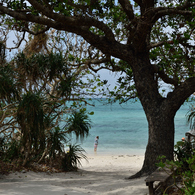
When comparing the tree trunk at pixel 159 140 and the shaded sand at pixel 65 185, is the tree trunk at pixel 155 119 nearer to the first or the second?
the tree trunk at pixel 159 140

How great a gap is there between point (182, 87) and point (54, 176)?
388 centimetres

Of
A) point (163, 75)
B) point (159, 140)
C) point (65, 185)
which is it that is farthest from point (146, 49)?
point (65, 185)

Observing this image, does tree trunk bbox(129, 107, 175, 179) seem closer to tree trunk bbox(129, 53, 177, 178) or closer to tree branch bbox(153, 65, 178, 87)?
tree trunk bbox(129, 53, 177, 178)

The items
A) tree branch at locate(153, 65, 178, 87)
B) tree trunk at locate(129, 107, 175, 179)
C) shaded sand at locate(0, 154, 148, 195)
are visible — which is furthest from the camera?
tree branch at locate(153, 65, 178, 87)

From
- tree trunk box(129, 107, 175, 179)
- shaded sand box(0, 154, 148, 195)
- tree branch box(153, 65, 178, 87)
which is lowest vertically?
shaded sand box(0, 154, 148, 195)

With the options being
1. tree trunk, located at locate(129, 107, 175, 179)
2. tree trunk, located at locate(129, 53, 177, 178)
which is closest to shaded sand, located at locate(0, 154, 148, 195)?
tree trunk, located at locate(129, 107, 175, 179)

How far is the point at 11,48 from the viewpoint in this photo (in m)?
8.60

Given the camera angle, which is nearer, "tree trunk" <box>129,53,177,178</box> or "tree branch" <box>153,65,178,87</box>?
"tree trunk" <box>129,53,177,178</box>

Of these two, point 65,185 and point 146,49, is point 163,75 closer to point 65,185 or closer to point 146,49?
point 146,49

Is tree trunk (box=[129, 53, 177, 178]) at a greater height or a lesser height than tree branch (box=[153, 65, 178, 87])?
lesser

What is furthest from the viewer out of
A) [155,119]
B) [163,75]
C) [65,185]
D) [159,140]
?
[163,75]

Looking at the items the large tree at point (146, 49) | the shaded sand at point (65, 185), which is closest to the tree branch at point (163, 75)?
the large tree at point (146, 49)

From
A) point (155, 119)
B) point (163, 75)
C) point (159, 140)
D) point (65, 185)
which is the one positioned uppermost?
point (163, 75)

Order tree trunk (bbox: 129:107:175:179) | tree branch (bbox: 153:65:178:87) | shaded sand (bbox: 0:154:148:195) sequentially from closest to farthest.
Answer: shaded sand (bbox: 0:154:148:195)
tree trunk (bbox: 129:107:175:179)
tree branch (bbox: 153:65:178:87)
